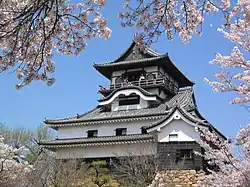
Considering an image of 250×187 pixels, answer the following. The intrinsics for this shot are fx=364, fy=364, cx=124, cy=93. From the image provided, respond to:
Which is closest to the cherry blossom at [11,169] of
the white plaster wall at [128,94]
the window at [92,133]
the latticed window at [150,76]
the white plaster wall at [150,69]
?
the window at [92,133]

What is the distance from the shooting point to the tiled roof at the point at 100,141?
19453mm

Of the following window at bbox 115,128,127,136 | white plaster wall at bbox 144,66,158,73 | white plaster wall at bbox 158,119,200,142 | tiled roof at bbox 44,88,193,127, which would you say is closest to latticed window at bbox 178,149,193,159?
white plaster wall at bbox 158,119,200,142

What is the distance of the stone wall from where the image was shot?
15.9m

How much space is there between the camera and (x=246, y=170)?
8453mm

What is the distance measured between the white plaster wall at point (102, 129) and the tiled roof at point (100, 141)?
0.82 metres

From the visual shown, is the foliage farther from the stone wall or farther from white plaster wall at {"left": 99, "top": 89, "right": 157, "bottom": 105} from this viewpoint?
white plaster wall at {"left": 99, "top": 89, "right": 157, "bottom": 105}

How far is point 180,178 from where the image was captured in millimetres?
17203

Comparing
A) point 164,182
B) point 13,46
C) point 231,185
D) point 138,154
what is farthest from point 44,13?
point 138,154

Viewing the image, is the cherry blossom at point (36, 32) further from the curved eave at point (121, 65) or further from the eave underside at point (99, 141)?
the curved eave at point (121, 65)

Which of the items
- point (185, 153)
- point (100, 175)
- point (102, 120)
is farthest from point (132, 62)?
point (100, 175)

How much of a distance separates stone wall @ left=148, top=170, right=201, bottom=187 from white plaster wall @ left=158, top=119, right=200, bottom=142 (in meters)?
1.81

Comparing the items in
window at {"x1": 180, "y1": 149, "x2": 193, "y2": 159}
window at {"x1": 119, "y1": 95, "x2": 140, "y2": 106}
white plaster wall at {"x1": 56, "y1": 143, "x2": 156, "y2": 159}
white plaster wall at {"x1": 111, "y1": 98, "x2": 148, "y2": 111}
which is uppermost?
window at {"x1": 119, "y1": 95, "x2": 140, "y2": 106}

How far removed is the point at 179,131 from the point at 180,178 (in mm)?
2598

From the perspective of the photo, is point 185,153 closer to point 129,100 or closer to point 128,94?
point 128,94
